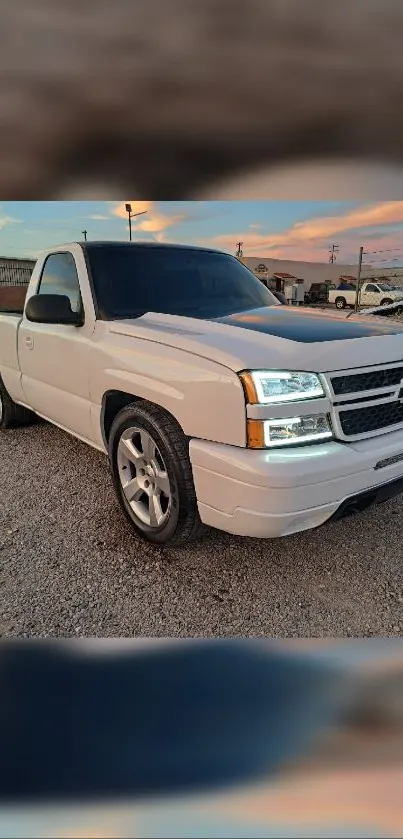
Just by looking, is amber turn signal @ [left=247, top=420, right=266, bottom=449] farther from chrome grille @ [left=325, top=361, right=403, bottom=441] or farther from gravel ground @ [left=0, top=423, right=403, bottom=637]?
gravel ground @ [left=0, top=423, right=403, bottom=637]

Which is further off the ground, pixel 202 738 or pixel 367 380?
pixel 367 380

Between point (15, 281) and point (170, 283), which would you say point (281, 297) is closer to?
point (170, 283)

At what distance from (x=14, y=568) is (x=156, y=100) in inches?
96.7

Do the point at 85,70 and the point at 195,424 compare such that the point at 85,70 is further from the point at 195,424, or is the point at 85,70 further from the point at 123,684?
the point at 195,424

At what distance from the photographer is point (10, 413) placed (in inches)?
191

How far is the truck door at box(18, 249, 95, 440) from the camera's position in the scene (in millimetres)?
3150

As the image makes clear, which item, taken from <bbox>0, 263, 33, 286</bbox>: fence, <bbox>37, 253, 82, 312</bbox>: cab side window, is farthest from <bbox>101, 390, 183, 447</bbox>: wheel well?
<bbox>0, 263, 33, 286</bbox>: fence

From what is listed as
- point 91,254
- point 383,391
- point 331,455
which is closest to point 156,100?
point 331,455

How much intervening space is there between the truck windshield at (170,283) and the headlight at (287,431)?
45.4 inches

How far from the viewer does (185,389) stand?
7.48 ft

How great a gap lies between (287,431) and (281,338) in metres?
0.43

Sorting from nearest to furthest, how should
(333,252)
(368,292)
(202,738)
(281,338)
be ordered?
(202,738), (333,252), (281,338), (368,292)

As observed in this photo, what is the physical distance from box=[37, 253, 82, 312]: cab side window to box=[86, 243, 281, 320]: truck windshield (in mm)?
168

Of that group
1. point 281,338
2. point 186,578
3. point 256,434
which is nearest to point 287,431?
point 256,434
